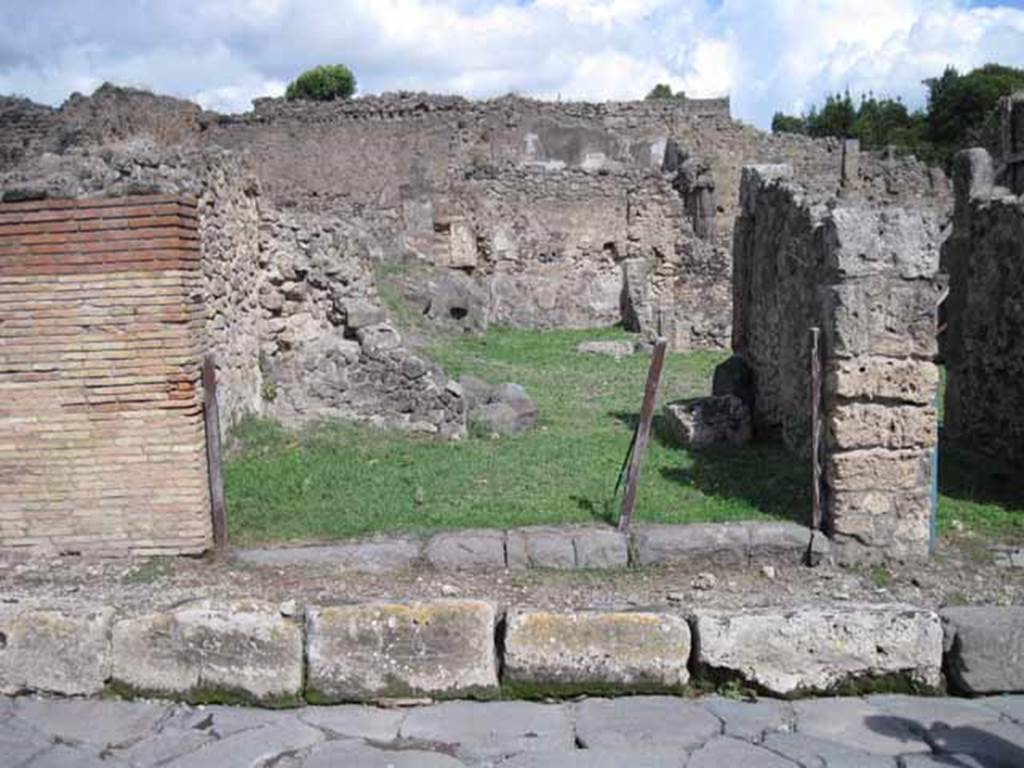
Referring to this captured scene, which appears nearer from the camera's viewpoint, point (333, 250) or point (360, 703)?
point (360, 703)

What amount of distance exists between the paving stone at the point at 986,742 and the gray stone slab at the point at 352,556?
2715 mm

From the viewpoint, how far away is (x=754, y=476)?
23.4 ft

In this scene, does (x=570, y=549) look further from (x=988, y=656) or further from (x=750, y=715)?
(x=988, y=656)

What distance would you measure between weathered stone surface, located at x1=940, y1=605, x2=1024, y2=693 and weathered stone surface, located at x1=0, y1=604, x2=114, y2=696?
3612 mm

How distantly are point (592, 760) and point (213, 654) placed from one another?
1668 millimetres

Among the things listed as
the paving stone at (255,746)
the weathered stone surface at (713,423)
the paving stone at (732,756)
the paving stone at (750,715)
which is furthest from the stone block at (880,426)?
the paving stone at (255,746)

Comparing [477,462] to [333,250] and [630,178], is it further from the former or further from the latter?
[630,178]

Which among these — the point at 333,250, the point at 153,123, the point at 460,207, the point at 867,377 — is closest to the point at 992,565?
the point at 867,377

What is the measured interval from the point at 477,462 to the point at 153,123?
16.3 meters

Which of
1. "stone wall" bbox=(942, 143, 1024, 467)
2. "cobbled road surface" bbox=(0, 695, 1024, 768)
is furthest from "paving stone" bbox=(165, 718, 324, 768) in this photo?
"stone wall" bbox=(942, 143, 1024, 467)

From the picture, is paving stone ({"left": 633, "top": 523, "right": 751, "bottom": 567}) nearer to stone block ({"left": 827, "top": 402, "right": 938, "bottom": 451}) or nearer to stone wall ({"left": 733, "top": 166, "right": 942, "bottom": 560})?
stone wall ({"left": 733, "top": 166, "right": 942, "bottom": 560})

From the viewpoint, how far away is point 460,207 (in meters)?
19.2

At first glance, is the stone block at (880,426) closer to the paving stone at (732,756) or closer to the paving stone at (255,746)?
the paving stone at (732,756)

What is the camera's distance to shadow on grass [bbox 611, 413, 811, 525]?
6309 mm
